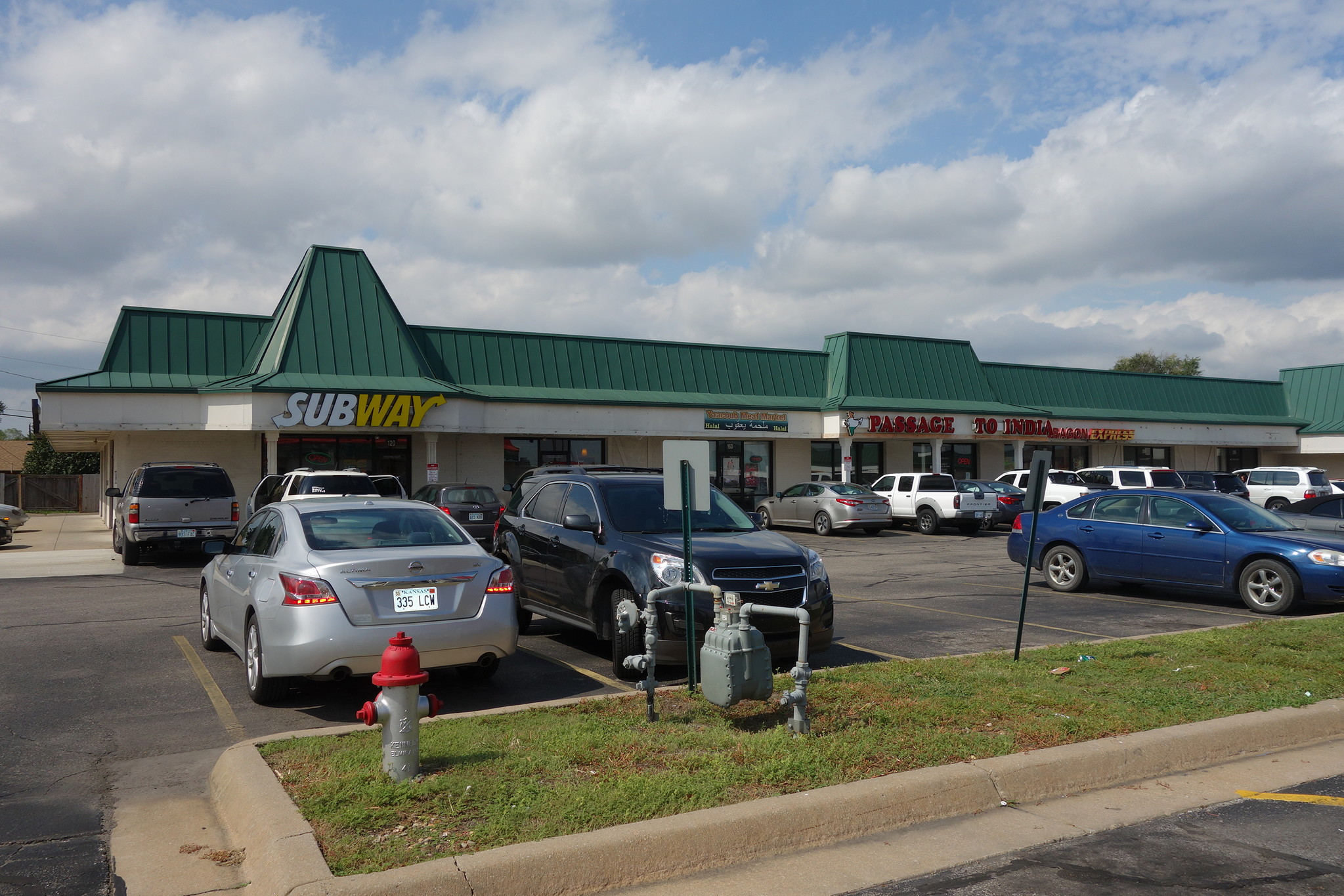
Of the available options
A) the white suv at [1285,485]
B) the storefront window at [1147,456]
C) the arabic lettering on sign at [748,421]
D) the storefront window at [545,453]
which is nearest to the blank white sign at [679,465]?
the storefront window at [545,453]

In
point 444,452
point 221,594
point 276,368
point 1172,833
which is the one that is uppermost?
point 276,368

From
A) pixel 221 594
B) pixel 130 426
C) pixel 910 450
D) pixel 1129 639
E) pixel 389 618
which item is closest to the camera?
pixel 389 618

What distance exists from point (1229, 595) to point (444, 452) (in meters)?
20.6

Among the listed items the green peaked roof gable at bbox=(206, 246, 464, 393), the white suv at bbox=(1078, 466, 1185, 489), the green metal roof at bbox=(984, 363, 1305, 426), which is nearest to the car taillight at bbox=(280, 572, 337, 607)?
the green peaked roof gable at bbox=(206, 246, 464, 393)

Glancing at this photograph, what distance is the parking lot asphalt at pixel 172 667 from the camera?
5164mm

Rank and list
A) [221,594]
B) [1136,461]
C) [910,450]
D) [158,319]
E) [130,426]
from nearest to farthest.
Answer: [221,594] → [130,426] → [158,319] → [910,450] → [1136,461]

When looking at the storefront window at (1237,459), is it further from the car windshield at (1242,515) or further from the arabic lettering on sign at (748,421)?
the car windshield at (1242,515)

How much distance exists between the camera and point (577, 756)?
547 cm

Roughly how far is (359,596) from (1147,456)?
134ft

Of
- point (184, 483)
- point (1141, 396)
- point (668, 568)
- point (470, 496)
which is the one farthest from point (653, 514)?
point (1141, 396)

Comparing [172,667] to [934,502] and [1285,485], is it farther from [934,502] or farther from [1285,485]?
[1285,485]

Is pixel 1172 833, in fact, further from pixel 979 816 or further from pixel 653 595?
pixel 653 595

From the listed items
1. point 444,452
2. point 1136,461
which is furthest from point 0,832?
point 1136,461

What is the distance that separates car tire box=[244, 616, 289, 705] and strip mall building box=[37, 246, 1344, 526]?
45.9 ft
